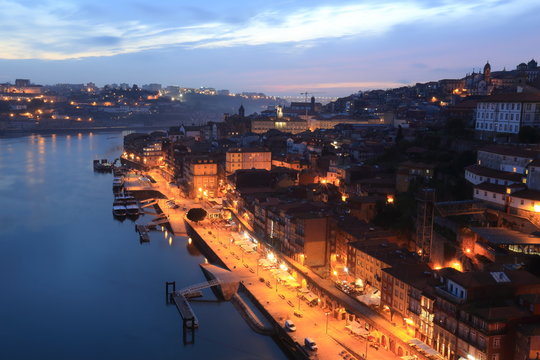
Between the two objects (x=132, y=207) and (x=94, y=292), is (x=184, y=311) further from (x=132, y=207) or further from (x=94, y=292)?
(x=132, y=207)

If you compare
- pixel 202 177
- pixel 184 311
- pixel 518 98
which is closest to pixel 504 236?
pixel 518 98

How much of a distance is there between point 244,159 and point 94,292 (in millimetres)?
8936

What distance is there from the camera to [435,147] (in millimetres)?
13422

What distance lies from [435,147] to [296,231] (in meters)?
5.20

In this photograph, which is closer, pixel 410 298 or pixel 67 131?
pixel 410 298

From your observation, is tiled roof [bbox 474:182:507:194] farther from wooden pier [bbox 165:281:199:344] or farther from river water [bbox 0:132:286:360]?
wooden pier [bbox 165:281:199:344]

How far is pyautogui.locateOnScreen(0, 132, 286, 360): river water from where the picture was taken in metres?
8.17

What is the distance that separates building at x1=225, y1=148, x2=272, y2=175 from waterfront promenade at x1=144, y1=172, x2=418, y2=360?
5.33 meters

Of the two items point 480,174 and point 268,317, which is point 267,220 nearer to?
point 268,317

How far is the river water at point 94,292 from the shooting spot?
8172 millimetres

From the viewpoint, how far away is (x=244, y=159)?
18.3 meters

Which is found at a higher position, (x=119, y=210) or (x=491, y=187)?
(x=491, y=187)

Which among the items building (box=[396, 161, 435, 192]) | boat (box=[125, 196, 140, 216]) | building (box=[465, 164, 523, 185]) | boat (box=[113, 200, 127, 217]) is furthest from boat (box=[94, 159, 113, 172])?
building (box=[465, 164, 523, 185])

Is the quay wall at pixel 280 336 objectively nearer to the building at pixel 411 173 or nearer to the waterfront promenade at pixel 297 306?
the waterfront promenade at pixel 297 306
